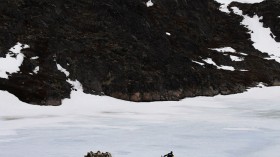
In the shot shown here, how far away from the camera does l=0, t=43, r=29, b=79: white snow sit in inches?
1656

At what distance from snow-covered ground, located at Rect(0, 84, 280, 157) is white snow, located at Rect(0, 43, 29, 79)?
229 inches

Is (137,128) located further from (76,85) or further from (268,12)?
(268,12)

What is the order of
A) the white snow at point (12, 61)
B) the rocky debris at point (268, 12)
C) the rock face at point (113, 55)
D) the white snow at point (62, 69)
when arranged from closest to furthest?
the white snow at point (12, 61), the rock face at point (113, 55), the white snow at point (62, 69), the rocky debris at point (268, 12)

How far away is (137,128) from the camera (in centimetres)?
2814

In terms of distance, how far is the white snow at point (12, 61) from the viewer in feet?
138

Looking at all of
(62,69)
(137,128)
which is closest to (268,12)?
(62,69)

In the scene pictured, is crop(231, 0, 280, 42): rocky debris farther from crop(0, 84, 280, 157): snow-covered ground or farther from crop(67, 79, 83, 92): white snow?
crop(67, 79, 83, 92): white snow

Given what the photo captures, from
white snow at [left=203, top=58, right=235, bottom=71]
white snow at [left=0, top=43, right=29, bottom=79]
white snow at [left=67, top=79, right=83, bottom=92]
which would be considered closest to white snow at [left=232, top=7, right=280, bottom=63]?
white snow at [left=203, top=58, right=235, bottom=71]

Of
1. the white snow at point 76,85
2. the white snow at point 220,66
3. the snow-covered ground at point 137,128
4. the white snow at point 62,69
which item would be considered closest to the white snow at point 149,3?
the white snow at point 220,66

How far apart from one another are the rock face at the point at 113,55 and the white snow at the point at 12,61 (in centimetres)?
64

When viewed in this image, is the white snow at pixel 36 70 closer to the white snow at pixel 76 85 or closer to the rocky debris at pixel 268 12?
the white snow at pixel 76 85

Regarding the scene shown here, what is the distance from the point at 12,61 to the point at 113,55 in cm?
1441

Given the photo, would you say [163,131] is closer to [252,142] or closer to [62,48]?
[252,142]

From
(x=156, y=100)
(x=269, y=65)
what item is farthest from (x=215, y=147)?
(x=269, y=65)
